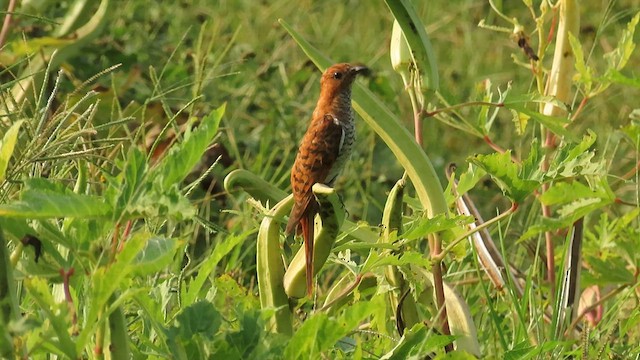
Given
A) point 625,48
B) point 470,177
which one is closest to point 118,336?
point 470,177

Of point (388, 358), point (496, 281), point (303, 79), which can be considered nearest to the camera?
point (388, 358)

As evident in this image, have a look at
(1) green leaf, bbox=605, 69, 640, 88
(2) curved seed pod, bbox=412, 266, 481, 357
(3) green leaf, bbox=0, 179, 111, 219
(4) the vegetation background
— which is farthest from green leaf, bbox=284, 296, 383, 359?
(1) green leaf, bbox=605, 69, 640, 88

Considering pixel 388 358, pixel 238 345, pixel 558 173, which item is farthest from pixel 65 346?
pixel 558 173

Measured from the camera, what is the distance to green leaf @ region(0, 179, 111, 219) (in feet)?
4.34

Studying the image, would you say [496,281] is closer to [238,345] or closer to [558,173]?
[558,173]

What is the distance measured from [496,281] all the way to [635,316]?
12.2 inches

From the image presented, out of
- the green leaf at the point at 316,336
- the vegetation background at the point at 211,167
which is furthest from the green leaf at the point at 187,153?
the green leaf at the point at 316,336

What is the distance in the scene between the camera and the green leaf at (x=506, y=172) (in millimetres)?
1786

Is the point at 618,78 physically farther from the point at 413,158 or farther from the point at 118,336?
the point at 118,336

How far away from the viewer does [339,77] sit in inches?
97.6

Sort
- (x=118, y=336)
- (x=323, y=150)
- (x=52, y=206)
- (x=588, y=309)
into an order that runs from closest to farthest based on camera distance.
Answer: (x=52, y=206) → (x=118, y=336) → (x=323, y=150) → (x=588, y=309)

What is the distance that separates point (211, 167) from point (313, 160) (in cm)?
39

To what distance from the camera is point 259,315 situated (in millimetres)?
1556

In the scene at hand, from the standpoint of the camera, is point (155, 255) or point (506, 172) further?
point (506, 172)
